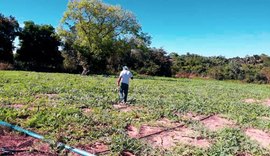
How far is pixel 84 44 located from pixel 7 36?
1052cm

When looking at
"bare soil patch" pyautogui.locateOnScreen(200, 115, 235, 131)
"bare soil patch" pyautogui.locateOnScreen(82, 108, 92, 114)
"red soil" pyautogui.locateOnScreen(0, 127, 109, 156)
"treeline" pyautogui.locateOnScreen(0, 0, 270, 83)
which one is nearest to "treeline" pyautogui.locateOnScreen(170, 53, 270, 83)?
"treeline" pyautogui.locateOnScreen(0, 0, 270, 83)

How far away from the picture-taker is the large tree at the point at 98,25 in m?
36.0

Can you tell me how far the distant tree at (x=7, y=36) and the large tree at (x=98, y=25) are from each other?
7.19 m

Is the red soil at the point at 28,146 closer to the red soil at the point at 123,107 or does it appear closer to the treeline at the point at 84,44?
the red soil at the point at 123,107

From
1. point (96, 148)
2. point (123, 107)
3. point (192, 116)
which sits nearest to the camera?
point (96, 148)

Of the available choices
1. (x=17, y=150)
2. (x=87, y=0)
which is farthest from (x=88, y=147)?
(x=87, y=0)

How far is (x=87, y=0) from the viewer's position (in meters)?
35.9

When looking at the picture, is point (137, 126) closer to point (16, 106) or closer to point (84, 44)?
point (16, 106)

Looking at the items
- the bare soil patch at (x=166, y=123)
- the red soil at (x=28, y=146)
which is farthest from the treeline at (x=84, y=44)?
the red soil at (x=28, y=146)

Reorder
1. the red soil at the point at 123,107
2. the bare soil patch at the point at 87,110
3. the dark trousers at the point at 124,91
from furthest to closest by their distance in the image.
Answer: the dark trousers at the point at 124,91 < the red soil at the point at 123,107 < the bare soil patch at the point at 87,110

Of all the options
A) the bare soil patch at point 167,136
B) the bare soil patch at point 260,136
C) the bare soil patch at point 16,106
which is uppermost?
the bare soil patch at point 16,106

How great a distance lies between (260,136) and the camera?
975 centimetres

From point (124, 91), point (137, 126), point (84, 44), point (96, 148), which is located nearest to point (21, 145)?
point (96, 148)

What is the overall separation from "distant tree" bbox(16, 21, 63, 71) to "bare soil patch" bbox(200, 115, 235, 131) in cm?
3210
